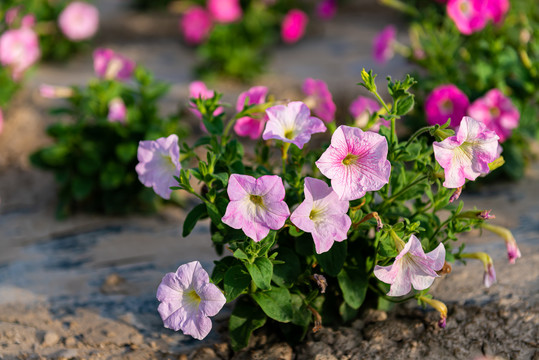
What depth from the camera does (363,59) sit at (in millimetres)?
5242

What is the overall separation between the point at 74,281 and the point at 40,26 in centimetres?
329

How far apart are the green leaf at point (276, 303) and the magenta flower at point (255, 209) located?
31cm

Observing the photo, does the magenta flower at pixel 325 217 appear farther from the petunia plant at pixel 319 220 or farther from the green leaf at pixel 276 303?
the green leaf at pixel 276 303

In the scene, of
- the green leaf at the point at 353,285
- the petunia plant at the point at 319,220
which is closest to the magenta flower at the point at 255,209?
the petunia plant at the point at 319,220

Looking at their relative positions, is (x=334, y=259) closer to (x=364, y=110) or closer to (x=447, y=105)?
(x=364, y=110)

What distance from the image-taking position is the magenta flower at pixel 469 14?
289cm

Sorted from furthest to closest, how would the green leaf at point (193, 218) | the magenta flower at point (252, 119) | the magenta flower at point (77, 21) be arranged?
the magenta flower at point (77, 21) → the magenta flower at point (252, 119) → the green leaf at point (193, 218)

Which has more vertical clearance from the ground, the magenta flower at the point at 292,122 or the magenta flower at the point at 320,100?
the magenta flower at the point at 292,122

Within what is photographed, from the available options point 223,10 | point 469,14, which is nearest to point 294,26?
point 223,10

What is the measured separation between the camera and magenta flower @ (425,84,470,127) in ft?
8.96

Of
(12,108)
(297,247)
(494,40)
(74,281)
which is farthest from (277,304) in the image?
(12,108)

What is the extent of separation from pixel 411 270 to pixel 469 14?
1.69 meters

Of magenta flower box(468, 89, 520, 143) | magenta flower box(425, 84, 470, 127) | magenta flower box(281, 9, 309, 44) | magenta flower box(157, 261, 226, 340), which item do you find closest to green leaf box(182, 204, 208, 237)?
magenta flower box(157, 261, 226, 340)

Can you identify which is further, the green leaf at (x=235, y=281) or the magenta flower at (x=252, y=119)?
the magenta flower at (x=252, y=119)
